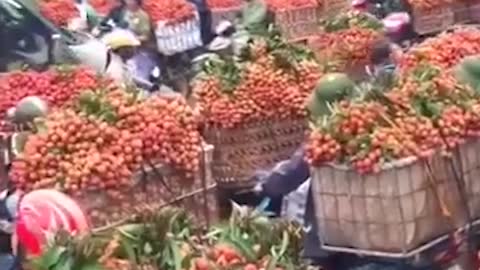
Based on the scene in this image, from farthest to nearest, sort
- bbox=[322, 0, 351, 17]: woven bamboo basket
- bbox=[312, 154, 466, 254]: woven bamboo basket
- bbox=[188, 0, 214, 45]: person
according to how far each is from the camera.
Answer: bbox=[188, 0, 214, 45]: person, bbox=[322, 0, 351, 17]: woven bamboo basket, bbox=[312, 154, 466, 254]: woven bamboo basket

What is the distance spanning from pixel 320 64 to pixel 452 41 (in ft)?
3.00

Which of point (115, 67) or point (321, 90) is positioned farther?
point (115, 67)

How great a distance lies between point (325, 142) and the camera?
4.39 meters

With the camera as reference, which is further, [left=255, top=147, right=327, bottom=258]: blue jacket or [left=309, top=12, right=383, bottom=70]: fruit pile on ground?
[left=309, top=12, right=383, bottom=70]: fruit pile on ground

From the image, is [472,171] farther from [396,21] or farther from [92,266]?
[396,21]

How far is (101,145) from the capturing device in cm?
461

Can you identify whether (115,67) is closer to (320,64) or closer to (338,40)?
(338,40)

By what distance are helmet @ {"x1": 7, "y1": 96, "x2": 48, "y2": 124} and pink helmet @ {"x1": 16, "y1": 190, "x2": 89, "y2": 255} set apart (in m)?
0.73

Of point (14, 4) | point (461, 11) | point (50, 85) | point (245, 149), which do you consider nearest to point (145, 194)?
point (50, 85)

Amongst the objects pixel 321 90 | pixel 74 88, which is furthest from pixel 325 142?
pixel 74 88

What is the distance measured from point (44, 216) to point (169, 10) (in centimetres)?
600

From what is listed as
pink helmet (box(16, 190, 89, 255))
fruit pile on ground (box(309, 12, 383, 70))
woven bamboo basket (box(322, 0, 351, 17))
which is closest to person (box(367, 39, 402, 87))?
fruit pile on ground (box(309, 12, 383, 70))

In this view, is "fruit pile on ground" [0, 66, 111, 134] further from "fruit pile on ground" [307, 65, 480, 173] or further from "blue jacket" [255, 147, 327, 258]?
"fruit pile on ground" [307, 65, 480, 173]

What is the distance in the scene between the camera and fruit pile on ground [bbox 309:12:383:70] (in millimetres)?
7331
